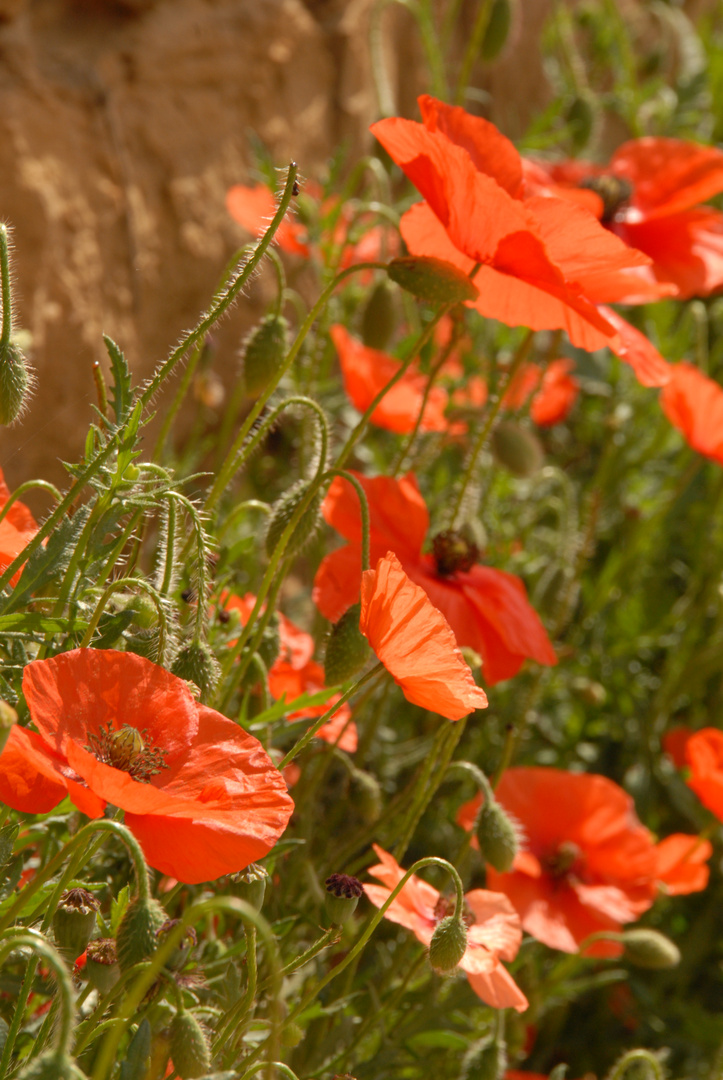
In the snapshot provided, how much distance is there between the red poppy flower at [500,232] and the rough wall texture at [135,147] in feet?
3.21

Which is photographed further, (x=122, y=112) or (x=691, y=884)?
(x=122, y=112)

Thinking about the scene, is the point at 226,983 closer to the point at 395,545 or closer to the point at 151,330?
the point at 395,545

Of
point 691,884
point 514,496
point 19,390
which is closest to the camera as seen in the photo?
point 19,390

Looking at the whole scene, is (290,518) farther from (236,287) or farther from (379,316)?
(379,316)

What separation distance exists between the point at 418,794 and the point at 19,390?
1.87ft

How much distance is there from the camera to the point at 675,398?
6.26ft

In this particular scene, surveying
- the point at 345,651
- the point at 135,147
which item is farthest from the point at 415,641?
the point at 135,147

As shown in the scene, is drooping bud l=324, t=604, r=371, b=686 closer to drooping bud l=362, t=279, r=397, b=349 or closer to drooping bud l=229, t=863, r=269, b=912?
drooping bud l=229, t=863, r=269, b=912

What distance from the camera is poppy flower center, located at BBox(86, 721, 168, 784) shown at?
0.84 metres

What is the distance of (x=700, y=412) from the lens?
189 cm

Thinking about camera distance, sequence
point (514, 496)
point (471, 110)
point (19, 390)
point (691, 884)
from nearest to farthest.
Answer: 1. point (19, 390)
2. point (691, 884)
3. point (514, 496)
4. point (471, 110)

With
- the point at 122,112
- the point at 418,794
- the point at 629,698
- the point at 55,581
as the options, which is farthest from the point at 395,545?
the point at 122,112

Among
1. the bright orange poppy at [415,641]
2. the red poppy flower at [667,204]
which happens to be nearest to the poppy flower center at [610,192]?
the red poppy flower at [667,204]

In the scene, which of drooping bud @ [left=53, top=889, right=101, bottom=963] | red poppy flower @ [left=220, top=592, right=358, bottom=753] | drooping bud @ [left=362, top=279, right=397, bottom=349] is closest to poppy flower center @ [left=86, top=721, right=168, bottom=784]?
drooping bud @ [left=53, top=889, right=101, bottom=963]
